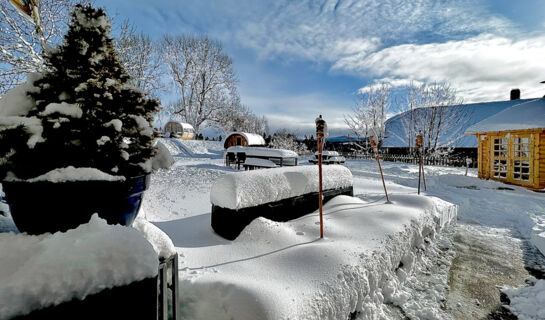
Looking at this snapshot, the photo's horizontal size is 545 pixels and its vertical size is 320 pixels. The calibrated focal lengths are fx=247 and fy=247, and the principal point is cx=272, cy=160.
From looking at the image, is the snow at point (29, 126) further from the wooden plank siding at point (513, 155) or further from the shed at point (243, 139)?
the shed at point (243, 139)

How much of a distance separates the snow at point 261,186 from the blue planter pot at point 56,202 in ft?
5.79

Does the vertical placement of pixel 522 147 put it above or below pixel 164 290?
above

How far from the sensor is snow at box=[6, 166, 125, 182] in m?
1.53

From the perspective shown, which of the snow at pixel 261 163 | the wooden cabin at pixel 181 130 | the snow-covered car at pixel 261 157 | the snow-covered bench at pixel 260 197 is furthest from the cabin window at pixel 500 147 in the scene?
the wooden cabin at pixel 181 130

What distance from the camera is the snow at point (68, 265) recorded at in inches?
35.9

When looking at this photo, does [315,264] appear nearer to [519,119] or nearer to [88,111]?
[88,111]

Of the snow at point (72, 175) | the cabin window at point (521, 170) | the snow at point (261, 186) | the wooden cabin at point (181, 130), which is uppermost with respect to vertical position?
the wooden cabin at point (181, 130)

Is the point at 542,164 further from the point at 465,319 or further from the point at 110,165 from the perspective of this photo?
the point at 110,165

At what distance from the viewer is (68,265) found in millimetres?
1030

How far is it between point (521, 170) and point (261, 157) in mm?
11785

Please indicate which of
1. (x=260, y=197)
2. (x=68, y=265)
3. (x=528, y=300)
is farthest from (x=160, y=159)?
(x=528, y=300)

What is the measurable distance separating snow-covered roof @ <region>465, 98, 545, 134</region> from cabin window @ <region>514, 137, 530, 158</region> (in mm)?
787

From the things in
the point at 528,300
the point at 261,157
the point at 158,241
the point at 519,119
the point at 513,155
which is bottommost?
the point at 528,300

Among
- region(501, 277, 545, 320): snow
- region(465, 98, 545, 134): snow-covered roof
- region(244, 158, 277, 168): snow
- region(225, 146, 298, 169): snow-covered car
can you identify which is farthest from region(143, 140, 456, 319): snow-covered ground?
region(465, 98, 545, 134): snow-covered roof
